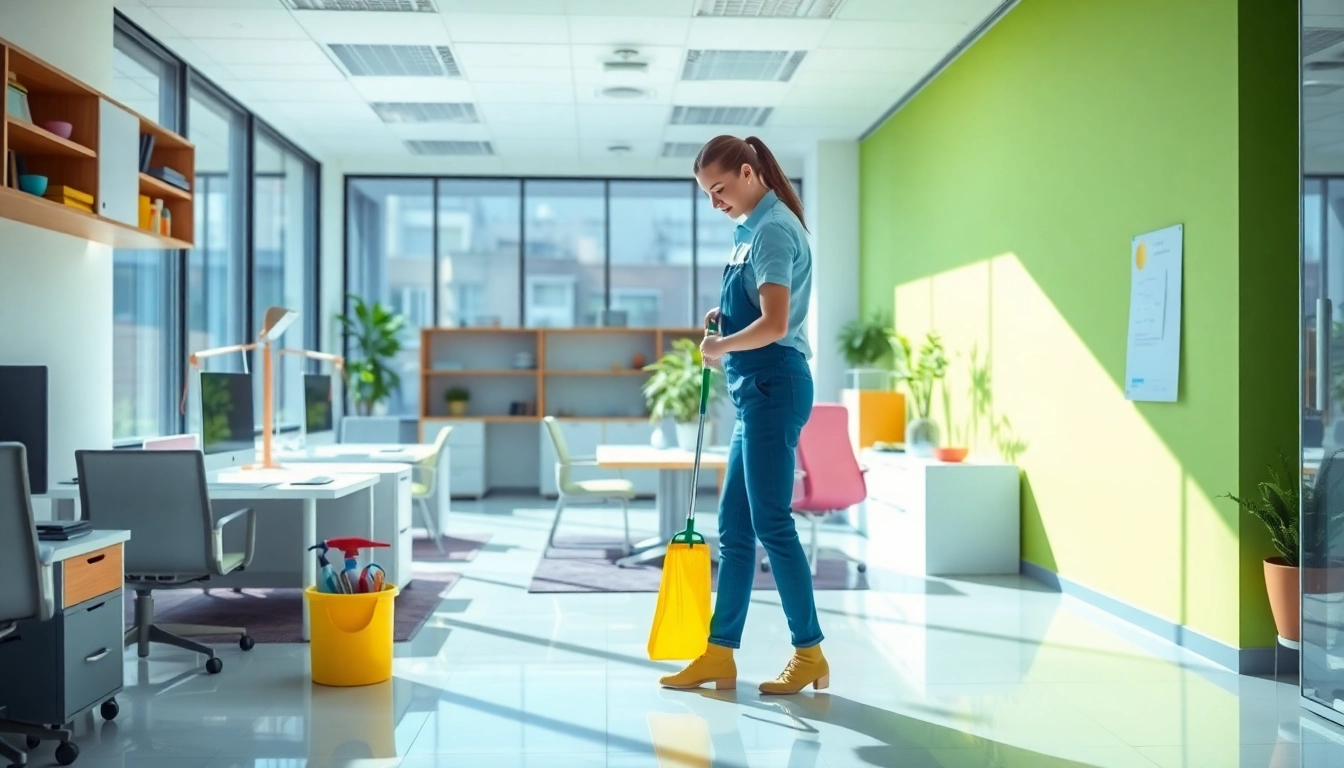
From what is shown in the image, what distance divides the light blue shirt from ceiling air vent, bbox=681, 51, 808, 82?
11.6ft

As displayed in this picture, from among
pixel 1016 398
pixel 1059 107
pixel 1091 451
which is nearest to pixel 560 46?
pixel 1059 107

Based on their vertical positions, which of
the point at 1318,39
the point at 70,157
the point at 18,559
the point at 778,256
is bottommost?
the point at 18,559

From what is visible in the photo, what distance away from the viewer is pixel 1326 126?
3.24 m

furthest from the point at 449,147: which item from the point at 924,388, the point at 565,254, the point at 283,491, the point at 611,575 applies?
the point at 283,491

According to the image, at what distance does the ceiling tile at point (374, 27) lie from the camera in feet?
19.5

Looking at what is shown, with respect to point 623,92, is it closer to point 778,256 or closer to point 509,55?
point 509,55

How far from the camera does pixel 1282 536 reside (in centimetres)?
371

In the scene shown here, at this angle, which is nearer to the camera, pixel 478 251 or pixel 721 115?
pixel 721 115

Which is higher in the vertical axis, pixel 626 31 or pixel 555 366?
pixel 626 31

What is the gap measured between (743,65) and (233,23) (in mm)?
2880

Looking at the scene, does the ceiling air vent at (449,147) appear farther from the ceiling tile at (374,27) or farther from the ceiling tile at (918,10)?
the ceiling tile at (918,10)

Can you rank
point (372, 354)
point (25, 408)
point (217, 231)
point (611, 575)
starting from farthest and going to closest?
point (372, 354) < point (217, 231) < point (611, 575) < point (25, 408)

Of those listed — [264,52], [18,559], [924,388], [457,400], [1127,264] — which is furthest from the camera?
[457,400]

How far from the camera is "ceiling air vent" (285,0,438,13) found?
5734 millimetres
